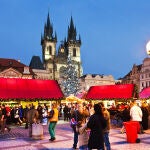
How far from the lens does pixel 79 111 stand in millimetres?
10469

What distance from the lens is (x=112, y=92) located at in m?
29.3

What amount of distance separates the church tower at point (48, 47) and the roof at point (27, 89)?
256ft

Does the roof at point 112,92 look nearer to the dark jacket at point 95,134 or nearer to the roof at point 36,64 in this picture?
the dark jacket at point 95,134

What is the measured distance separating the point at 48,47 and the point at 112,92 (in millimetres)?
77558

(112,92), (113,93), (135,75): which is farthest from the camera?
(135,75)

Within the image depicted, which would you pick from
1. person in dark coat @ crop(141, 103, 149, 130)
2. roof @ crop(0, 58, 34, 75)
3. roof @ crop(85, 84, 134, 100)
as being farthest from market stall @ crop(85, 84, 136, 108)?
roof @ crop(0, 58, 34, 75)

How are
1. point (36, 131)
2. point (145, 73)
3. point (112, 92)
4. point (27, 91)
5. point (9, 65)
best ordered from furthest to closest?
point (9, 65), point (145, 73), point (112, 92), point (27, 91), point (36, 131)

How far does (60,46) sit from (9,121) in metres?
82.6

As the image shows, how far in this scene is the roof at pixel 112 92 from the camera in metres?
27.8

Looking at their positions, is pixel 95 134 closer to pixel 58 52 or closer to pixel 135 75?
pixel 135 75

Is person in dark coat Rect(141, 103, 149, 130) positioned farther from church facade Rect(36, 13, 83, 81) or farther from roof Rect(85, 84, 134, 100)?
church facade Rect(36, 13, 83, 81)

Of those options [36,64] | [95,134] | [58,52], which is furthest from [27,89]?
[58,52]

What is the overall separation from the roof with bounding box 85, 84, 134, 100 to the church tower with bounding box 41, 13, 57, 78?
66.4 metres

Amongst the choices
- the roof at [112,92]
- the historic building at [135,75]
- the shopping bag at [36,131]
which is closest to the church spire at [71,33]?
the historic building at [135,75]
